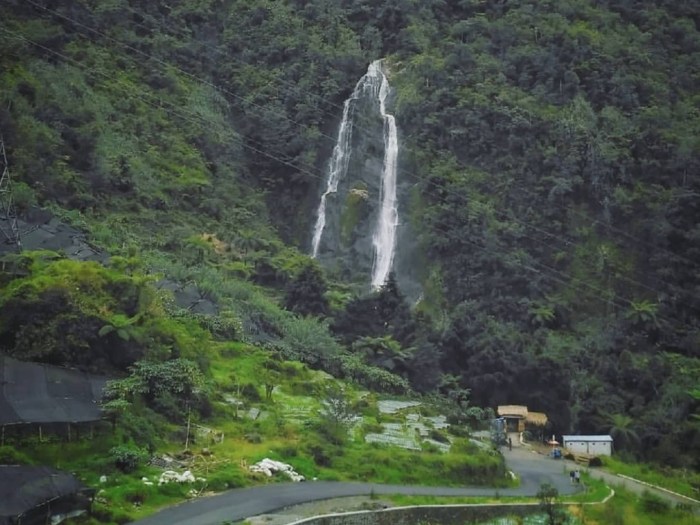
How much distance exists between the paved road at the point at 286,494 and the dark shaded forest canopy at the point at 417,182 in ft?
23.8

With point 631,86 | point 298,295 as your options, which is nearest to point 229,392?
point 298,295

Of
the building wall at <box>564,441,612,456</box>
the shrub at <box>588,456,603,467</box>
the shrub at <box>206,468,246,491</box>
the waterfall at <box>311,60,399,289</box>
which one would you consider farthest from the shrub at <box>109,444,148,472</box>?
the waterfall at <box>311,60,399,289</box>

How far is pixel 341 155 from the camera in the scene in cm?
5581

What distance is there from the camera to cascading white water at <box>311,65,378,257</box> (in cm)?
5375

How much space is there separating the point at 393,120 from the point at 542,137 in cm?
1009

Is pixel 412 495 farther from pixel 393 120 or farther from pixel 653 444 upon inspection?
pixel 393 120

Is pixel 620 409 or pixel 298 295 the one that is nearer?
pixel 620 409

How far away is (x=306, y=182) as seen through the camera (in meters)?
56.3

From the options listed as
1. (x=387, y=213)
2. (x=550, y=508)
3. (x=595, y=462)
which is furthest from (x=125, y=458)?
(x=387, y=213)

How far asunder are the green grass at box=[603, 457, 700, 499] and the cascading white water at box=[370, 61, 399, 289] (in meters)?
19.4

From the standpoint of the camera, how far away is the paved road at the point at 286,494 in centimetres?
1844

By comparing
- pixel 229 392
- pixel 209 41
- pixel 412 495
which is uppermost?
pixel 209 41

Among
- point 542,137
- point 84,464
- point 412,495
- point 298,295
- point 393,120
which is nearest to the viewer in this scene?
point 84,464

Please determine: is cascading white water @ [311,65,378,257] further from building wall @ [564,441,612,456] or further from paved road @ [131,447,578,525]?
paved road @ [131,447,578,525]
